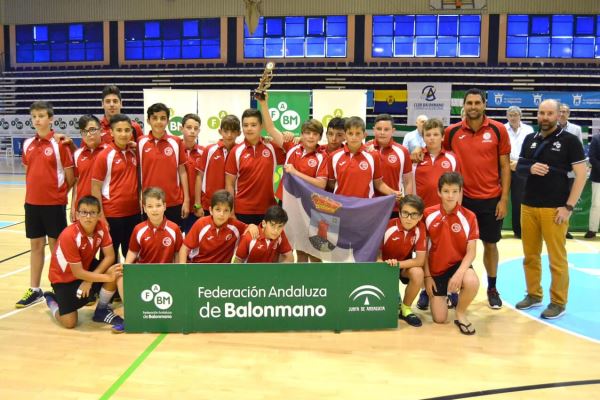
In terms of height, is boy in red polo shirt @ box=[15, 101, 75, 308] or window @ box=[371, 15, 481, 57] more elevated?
window @ box=[371, 15, 481, 57]

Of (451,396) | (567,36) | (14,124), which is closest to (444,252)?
(451,396)

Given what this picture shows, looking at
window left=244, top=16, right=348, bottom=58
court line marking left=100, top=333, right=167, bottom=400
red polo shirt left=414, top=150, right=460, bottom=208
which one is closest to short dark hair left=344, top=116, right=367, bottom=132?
red polo shirt left=414, top=150, right=460, bottom=208

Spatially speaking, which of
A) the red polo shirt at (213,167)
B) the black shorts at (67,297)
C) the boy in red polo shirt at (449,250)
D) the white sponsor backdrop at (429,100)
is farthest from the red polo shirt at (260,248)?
the white sponsor backdrop at (429,100)

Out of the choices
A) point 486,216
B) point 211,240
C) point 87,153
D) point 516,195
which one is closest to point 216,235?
point 211,240

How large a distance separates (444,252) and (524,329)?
89cm

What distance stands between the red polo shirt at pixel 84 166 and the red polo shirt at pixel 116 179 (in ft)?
1.23

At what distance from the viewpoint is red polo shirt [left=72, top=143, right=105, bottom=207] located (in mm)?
5035

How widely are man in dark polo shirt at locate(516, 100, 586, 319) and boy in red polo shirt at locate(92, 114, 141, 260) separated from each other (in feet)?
11.3

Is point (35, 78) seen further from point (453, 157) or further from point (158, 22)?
point (453, 157)

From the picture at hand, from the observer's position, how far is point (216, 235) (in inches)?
177

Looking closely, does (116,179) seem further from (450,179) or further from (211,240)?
(450,179)

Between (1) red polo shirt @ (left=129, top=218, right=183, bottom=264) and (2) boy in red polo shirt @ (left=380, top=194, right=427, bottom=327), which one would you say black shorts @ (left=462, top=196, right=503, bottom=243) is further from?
(1) red polo shirt @ (left=129, top=218, right=183, bottom=264)

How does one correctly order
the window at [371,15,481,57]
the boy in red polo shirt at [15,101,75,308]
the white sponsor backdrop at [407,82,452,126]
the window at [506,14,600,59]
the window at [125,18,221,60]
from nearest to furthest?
the boy in red polo shirt at [15,101,75,308] → the white sponsor backdrop at [407,82,452,126] → the window at [506,14,600,59] → the window at [371,15,481,57] → the window at [125,18,221,60]

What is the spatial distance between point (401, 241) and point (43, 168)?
3.27 meters
